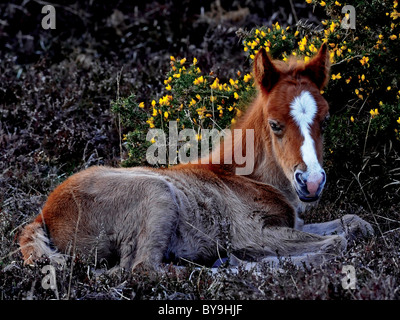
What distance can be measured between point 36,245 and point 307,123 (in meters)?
2.44

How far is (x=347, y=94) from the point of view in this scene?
6.40 m

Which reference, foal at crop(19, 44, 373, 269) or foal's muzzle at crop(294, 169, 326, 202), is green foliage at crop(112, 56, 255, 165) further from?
foal's muzzle at crop(294, 169, 326, 202)

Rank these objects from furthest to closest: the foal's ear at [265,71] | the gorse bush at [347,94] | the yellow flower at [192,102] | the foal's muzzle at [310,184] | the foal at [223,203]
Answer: the yellow flower at [192,102]
the gorse bush at [347,94]
the foal's ear at [265,71]
the foal at [223,203]
the foal's muzzle at [310,184]

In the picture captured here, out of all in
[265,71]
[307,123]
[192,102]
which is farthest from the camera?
[192,102]

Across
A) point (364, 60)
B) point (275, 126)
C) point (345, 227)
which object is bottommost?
point (345, 227)

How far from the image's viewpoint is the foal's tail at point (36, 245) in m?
4.54

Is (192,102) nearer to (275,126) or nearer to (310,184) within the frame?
(275,126)

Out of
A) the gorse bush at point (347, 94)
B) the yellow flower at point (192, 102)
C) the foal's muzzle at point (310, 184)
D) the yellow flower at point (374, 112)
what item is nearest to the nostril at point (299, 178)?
the foal's muzzle at point (310, 184)

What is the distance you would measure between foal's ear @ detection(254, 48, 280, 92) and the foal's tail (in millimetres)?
2328

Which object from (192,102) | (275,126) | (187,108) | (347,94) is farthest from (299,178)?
(187,108)

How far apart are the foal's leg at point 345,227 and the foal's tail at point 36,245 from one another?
2427 millimetres

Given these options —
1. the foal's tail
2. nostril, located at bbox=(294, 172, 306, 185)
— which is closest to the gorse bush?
nostril, located at bbox=(294, 172, 306, 185)

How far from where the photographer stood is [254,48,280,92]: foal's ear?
5.11m

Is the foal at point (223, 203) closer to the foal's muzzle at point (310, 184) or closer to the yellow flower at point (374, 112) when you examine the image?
the foal's muzzle at point (310, 184)
